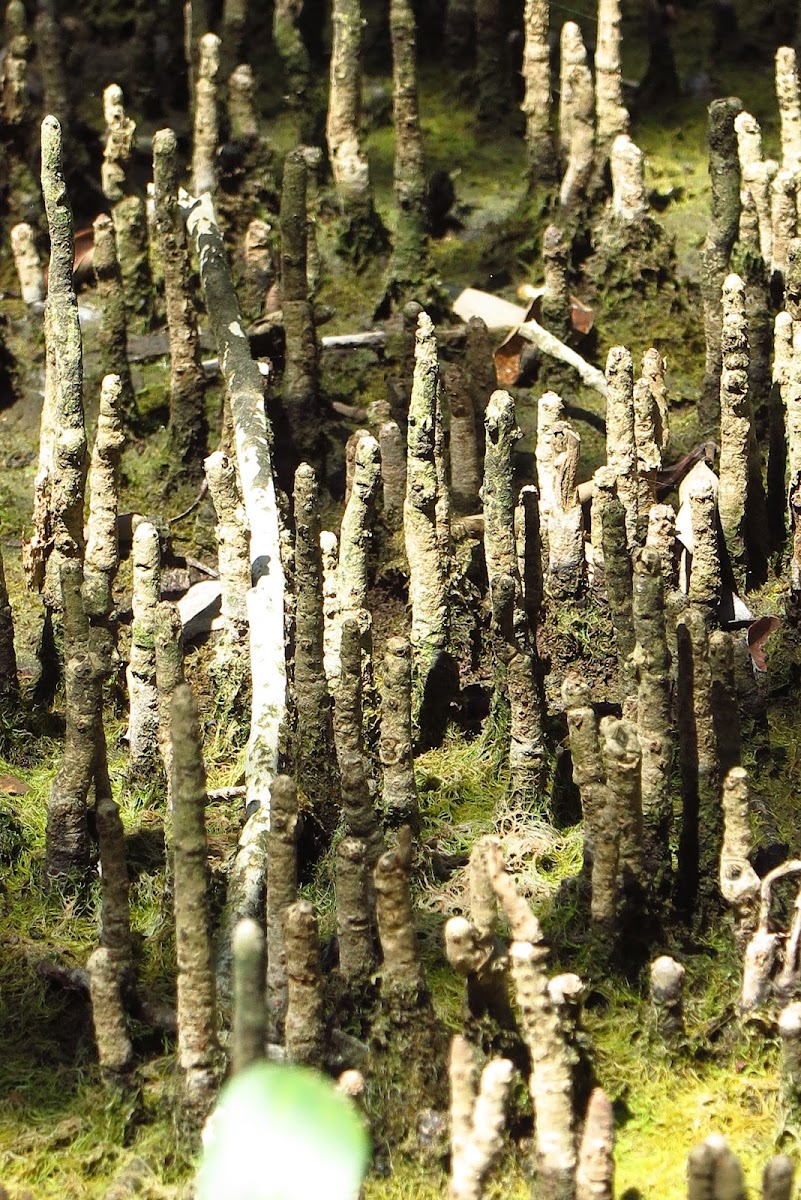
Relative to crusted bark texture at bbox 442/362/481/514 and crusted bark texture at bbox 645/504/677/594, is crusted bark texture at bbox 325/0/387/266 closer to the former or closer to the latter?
crusted bark texture at bbox 442/362/481/514

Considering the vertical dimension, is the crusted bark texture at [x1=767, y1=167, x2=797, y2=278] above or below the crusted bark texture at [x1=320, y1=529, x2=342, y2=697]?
above

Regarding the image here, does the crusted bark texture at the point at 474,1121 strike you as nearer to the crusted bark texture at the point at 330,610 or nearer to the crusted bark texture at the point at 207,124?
the crusted bark texture at the point at 330,610

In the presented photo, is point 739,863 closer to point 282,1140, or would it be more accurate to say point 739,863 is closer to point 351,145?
point 282,1140

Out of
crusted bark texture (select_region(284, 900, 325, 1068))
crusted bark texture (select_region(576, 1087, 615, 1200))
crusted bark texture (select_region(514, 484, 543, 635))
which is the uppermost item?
crusted bark texture (select_region(514, 484, 543, 635))

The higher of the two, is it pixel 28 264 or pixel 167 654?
pixel 28 264

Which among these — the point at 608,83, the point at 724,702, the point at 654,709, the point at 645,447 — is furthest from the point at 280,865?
the point at 608,83

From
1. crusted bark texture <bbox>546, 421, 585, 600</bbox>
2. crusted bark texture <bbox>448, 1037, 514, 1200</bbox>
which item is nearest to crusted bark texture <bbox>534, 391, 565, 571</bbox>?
crusted bark texture <bbox>546, 421, 585, 600</bbox>

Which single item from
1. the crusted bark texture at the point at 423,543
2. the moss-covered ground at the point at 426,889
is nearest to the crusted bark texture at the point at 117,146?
the moss-covered ground at the point at 426,889
